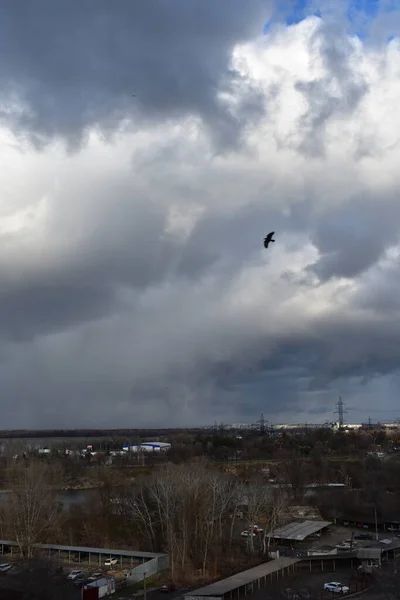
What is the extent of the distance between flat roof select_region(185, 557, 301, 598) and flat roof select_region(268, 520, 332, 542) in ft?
14.7

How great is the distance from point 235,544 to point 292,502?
1864cm

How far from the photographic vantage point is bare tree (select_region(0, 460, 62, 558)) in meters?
32.5

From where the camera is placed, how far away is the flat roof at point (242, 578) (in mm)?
23247

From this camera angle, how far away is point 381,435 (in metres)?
118

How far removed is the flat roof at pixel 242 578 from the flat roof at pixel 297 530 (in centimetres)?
448

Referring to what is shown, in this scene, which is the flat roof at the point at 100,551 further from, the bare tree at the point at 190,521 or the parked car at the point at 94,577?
the parked car at the point at 94,577

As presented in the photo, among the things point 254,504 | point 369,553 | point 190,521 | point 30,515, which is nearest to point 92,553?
point 30,515

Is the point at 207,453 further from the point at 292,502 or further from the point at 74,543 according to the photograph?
the point at 74,543

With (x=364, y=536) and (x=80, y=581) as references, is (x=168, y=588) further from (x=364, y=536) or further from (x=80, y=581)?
(x=364, y=536)

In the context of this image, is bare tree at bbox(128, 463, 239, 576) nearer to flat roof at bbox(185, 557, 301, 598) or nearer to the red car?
→ the red car

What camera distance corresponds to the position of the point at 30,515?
33250 millimetres

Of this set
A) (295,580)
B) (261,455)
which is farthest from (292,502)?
(261,455)

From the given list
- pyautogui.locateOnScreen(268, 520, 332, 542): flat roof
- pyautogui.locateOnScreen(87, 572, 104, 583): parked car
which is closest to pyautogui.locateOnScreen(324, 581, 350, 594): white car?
pyautogui.locateOnScreen(268, 520, 332, 542): flat roof

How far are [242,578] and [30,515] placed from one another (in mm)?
13847
